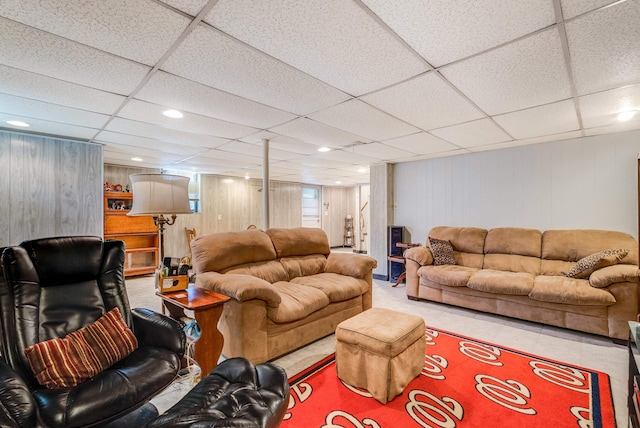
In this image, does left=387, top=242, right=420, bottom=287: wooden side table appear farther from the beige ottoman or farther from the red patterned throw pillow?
the red patterned throw pillow

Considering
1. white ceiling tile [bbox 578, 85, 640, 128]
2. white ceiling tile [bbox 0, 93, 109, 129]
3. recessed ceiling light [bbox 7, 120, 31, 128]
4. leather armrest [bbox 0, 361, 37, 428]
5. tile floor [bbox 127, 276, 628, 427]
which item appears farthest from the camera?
recessed ceiling light [bbox 7, 120, 31, 128]

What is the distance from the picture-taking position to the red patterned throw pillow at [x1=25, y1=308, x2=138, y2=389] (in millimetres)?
1456

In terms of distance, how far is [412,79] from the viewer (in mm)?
2100

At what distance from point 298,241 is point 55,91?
257 centimetres

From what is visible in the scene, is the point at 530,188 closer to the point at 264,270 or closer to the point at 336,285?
the point at 336,285

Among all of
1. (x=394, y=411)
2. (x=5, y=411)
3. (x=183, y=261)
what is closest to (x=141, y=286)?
(x=183, y=261)

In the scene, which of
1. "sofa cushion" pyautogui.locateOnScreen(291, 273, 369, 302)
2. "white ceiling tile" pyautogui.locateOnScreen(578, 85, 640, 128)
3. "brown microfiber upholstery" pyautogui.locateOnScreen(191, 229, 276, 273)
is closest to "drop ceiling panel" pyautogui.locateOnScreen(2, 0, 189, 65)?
"brown microfiber upholstery" pyautogui.locateOnScreen(191, 229, 276, 273)

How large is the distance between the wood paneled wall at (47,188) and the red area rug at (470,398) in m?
3.53

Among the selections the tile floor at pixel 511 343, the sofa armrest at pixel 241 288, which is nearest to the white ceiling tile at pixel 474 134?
the tile floor at pixel 511 343

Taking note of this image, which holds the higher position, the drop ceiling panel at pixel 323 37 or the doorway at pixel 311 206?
the drop ceiling panel at pixel 323 37

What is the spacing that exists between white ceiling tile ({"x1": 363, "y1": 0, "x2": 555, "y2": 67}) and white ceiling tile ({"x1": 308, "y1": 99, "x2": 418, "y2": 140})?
3.11 feet

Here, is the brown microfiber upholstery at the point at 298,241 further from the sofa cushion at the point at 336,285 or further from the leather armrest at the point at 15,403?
the leather armrest at the point at 15,403

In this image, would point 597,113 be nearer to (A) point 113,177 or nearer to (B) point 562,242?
(B) point 562,242

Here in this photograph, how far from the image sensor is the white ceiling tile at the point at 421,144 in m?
3.71
